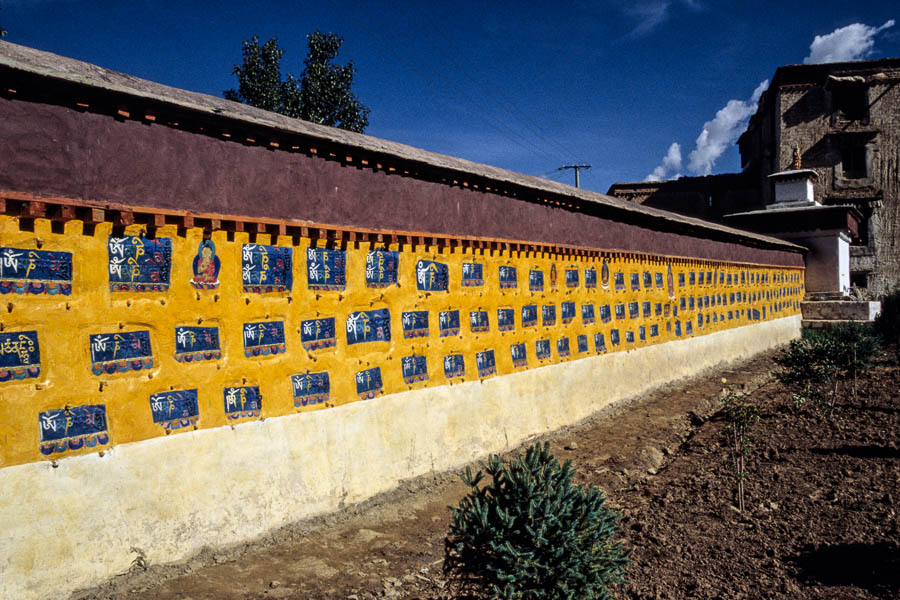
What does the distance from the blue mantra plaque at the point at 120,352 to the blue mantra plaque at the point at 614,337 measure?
31.3 feet

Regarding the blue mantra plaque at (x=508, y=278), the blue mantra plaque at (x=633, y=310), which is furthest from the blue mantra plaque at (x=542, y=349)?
the blue mantra plaque at (x=633, y=310)

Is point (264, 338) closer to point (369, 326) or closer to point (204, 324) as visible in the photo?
point (204, 324)

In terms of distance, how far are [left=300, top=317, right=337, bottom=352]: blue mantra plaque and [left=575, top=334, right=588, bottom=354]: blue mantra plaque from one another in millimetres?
5980

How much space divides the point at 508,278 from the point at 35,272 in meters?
6.52

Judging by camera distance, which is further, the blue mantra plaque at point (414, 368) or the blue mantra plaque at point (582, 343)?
the blue mantra plaque at point (582, 343)

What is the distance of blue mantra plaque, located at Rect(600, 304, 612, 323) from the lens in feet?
38.9

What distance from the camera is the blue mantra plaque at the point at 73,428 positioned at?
4.35 meters

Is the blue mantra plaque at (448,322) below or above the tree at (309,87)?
below

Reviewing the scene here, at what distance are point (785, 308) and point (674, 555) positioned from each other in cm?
2352

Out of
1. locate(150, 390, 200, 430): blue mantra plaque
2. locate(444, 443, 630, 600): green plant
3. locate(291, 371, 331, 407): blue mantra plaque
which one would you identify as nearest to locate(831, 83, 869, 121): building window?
locate(291, 371, 331, 407): blue mantra plaque

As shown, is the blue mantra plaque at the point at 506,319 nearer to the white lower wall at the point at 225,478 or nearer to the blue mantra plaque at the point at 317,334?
the white lower wall at the point at 225,478

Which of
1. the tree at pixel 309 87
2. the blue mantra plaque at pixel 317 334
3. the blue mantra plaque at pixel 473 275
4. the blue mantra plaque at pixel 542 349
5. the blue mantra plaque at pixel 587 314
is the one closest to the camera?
the blue mantra plaque at pixel 317 334

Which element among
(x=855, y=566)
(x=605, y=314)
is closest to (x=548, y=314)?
(x=605, y=314)

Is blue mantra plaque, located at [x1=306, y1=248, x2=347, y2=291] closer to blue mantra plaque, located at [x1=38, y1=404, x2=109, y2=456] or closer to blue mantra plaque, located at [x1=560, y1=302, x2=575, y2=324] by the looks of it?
blue mantra plaque, located at [x1=38, y1=404, x2=109, y2=456]
